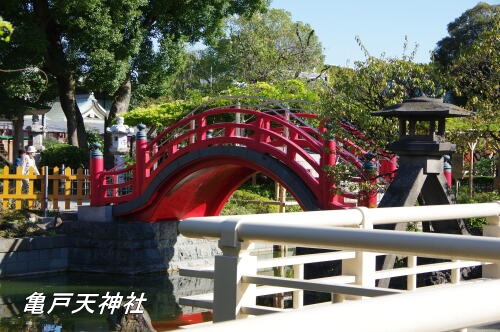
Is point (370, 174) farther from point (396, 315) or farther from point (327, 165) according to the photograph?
point (396, 315)

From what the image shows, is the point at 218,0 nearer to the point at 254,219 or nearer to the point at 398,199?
the point at 398,199

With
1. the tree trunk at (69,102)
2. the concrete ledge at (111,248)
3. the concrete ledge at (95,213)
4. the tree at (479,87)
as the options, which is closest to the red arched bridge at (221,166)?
the concrete ledge at (95,213)

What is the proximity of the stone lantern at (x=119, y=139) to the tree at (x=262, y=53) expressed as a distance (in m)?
15.6

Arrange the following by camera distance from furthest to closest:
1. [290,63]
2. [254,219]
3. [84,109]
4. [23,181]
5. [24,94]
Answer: [84,109], [290,63], [24,94], [23,181], [254,219]

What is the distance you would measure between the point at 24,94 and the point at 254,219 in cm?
2086

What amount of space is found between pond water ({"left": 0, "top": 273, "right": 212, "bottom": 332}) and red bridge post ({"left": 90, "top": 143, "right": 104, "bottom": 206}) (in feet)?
5.47

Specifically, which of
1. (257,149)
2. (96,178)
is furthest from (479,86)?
(96,178)

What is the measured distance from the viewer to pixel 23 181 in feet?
57.4

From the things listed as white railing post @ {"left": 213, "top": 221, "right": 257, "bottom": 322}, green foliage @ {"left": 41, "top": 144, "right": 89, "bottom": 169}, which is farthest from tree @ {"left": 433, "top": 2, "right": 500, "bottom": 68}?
white railing post @ {"left": 213, "top": 221, "right": 257, "bottom": 322}

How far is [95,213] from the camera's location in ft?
55.8

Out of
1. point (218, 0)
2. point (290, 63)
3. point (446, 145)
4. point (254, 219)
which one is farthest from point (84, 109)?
point (254, 219)

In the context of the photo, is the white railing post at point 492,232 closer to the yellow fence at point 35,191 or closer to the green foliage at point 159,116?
the yellow fence at point 35,191

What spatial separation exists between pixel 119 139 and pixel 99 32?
4.59 metres

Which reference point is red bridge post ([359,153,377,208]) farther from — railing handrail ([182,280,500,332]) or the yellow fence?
railing handrail ([182,280,500,332])
